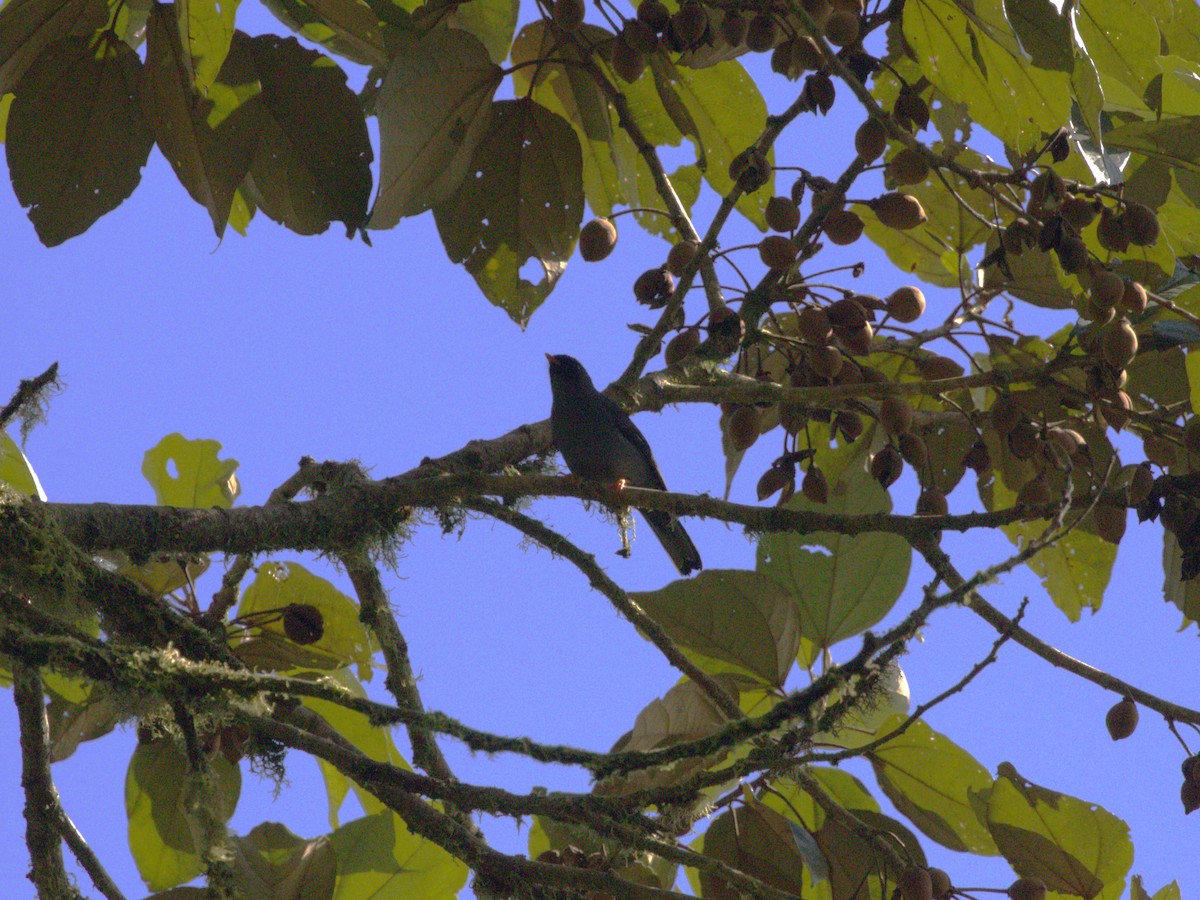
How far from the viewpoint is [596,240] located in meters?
2.87

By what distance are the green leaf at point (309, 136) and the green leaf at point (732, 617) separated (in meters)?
1.21

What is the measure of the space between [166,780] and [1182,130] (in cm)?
295

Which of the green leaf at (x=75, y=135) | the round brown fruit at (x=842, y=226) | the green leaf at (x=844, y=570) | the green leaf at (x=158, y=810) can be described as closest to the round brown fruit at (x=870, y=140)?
the round brown fruit at (x=842, y=226)

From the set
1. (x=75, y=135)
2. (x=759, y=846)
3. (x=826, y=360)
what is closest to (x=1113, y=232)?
(x=826, y=360)

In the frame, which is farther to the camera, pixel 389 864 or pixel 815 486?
pixel 815 486

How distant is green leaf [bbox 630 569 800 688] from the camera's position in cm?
265

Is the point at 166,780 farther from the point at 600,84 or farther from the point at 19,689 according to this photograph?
the point at 600,84

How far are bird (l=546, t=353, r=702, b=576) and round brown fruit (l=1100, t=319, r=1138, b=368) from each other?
1.74 meters

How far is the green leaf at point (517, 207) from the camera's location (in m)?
2.85

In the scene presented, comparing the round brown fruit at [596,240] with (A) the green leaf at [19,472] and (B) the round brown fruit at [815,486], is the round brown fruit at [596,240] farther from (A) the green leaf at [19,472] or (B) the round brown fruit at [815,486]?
(A) the green leaf at [19,472]

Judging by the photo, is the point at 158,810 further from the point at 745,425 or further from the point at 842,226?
the point at 842,226

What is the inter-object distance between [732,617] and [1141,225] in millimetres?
1285

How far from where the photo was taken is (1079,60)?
1993mm

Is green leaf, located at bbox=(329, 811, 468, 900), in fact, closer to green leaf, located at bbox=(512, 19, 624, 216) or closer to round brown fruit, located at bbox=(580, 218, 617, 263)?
round brown fruit, located at bbox=(580, 218, 617, 263)
